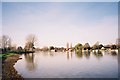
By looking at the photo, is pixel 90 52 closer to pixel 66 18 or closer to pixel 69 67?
pixel 69 67

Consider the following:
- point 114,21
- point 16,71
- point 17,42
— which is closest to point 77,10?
point 114,21

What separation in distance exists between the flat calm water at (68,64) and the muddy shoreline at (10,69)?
120 mm

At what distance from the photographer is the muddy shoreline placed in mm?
4582

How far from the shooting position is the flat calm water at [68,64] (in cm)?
491

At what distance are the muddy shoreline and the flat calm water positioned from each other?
0.12 metres

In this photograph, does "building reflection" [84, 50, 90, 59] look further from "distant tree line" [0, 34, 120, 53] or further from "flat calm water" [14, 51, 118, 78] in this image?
"distant tree line" [0, 34, 120, 53]

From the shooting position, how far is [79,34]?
17.6 ft

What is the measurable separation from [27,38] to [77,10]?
1560mm

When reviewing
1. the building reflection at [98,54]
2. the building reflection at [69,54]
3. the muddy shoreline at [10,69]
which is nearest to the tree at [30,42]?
the muddy shoreline at [10,69]

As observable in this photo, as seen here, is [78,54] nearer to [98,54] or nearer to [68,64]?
[68,64]

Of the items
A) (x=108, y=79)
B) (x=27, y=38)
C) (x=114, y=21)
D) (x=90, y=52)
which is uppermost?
(x=114, y=21)

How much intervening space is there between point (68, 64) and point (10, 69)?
158 cm

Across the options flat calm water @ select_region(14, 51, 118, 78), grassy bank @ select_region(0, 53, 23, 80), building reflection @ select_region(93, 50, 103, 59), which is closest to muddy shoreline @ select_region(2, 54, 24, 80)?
grassy bank @ select_region(0, 53, 23, 80)

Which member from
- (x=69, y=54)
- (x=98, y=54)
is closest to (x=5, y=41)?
(x=69, y=54)
